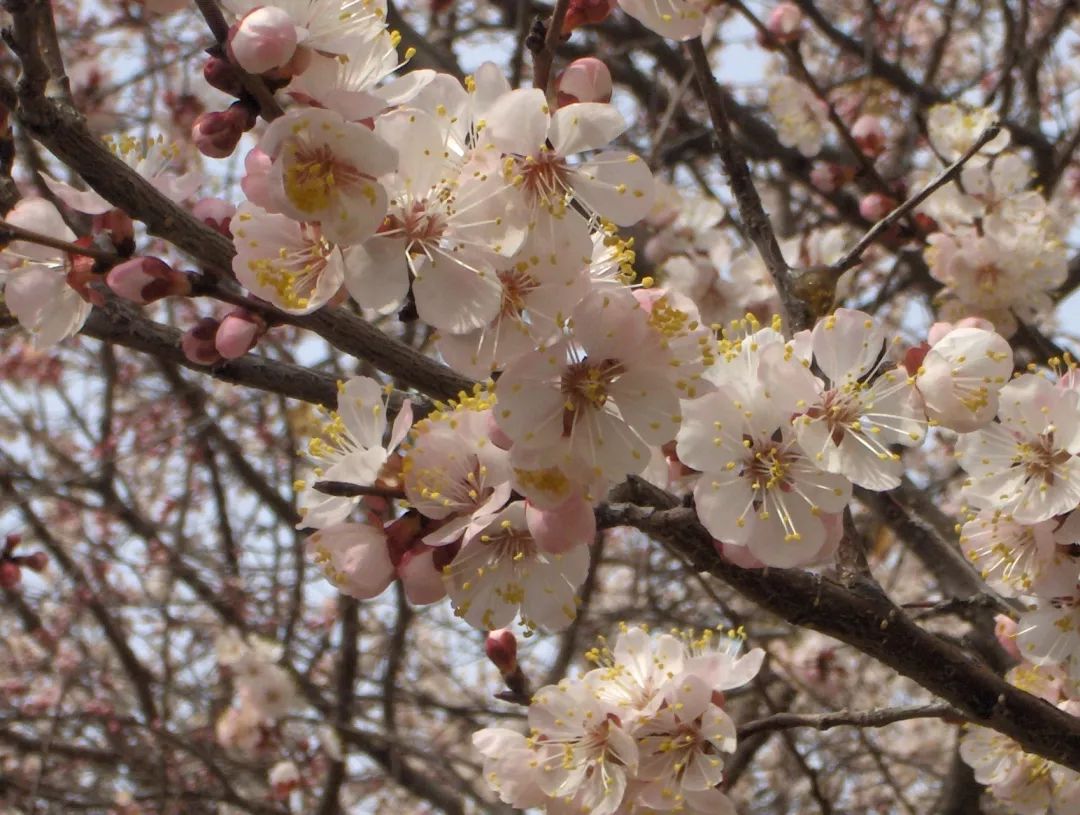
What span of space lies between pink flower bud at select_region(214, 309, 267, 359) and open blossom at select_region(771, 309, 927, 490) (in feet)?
2.13

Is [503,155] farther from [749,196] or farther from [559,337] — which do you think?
[749,196]

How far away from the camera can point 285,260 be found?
1.30 meters

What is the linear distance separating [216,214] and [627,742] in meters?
0.96

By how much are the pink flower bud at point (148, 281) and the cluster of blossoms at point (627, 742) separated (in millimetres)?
834

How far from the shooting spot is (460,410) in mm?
1367

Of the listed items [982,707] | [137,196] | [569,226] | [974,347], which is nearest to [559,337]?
[569,226]

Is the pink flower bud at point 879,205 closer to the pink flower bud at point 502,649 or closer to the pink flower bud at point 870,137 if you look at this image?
the pink flower bud at point 870,137

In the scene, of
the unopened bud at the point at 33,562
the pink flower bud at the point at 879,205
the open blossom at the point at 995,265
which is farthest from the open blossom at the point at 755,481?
the unopened bud at the point at 33,562

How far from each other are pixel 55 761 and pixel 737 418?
3777 millimetres

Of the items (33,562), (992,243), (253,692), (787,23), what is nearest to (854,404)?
(992,243)

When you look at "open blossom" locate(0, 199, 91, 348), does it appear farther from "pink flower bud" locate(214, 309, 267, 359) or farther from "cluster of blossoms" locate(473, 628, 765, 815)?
"cluster of blossoms" locate(473, 628, 765, 815)

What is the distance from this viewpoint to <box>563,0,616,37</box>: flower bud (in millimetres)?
1454

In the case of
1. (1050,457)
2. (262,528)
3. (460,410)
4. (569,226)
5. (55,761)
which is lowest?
(460,410)

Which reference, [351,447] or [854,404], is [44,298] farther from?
[854,404]
